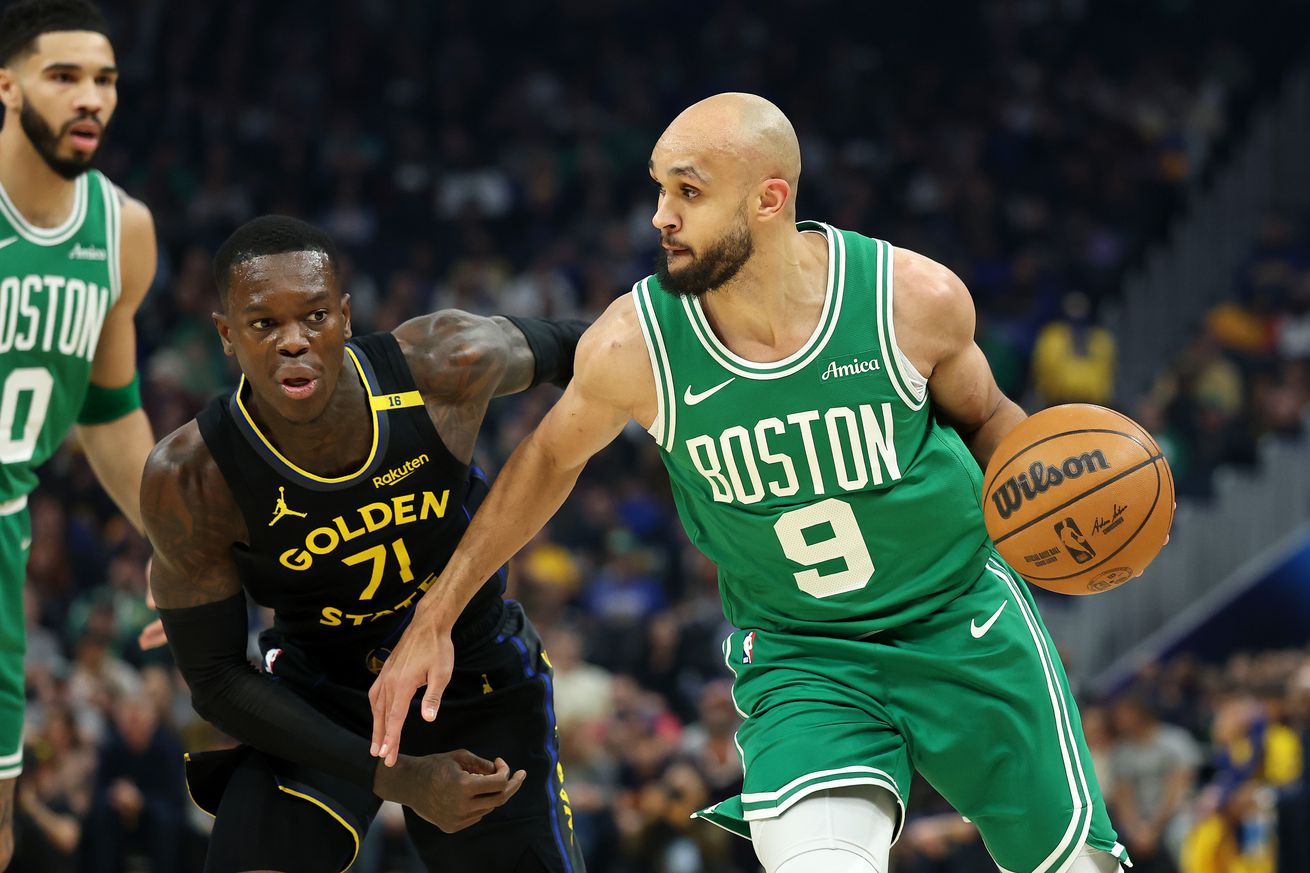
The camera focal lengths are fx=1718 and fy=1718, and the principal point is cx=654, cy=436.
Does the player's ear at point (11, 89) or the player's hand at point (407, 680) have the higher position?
the player's ear at point (11, 89)

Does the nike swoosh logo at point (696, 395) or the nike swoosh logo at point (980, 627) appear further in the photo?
the nike swoosh logo at point (980, 627)

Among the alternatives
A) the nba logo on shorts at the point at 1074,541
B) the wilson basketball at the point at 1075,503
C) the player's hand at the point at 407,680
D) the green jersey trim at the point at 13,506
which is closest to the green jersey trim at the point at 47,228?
the green jersey trim at the point at 13,506

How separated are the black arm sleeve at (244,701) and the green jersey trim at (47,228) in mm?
1674

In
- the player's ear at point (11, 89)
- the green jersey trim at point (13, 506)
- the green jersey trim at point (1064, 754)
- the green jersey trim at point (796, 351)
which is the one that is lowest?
the green jersey trim at point (1064, 754)

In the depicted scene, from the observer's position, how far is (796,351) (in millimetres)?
4195

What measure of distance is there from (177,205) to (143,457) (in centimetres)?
1022

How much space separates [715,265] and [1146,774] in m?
7.10

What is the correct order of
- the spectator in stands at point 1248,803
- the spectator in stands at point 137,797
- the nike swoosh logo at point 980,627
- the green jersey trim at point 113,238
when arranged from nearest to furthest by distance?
1. the nike swoosh logo at point 980,627
2. the green jersey trim at point 113,238
3. the spectator in stands at point 137,797
4. the spectator in stands at point 1248,803

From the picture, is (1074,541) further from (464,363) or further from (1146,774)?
(1146,774)

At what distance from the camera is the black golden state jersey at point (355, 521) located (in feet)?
13.9

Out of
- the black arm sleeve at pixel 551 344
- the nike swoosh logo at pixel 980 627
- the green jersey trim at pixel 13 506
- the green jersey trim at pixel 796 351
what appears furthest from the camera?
the green jersey trim at pixel 13 506

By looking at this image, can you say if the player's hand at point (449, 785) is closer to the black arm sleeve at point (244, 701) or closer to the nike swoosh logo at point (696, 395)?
the black arm sleeve at point (244, 701)

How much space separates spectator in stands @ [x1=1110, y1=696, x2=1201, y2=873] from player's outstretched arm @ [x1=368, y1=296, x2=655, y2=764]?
20.9 feet

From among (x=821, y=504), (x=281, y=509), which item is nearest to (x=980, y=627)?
(x=821, y=504)
